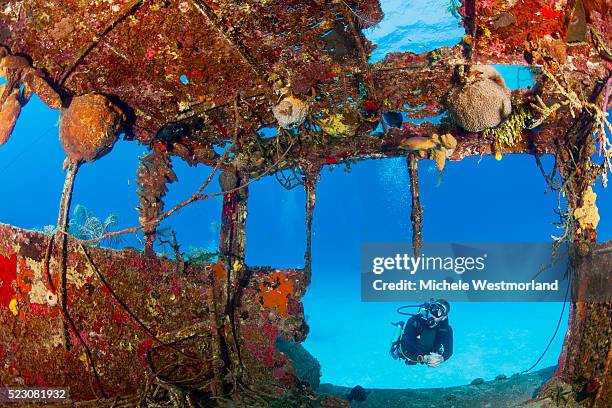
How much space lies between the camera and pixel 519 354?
25.0 meters

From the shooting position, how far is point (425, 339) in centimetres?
870

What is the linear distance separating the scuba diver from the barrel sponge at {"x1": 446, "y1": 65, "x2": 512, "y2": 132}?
5437 mm

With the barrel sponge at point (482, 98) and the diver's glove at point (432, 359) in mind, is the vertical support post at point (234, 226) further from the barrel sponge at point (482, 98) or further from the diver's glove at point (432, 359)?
the diver's glove at point (432, 359)

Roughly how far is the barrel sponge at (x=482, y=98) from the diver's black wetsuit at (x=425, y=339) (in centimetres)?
567

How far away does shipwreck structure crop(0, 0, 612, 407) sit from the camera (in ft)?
11.9

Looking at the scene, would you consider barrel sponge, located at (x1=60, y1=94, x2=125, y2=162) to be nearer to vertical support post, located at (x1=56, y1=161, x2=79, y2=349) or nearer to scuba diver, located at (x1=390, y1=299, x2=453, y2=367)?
vertical support post, located at (x1=56, y1=161, x2=79, y2=349)

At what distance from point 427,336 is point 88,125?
793 centimetres

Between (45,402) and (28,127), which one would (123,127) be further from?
(28,127)

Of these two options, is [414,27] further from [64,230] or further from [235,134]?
[64,230]

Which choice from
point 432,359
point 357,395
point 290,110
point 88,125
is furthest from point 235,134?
point 432,359

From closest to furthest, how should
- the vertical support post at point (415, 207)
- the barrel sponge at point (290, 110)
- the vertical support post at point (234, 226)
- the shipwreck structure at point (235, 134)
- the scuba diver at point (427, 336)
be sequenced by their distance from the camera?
the shipwreck structure at point (235, 134)
the barrel sponge at point (290, 110)
the vertical support post at point (415, 207)
the vertical support post at point (234, 226)
the scuba diver at point (427, 336)

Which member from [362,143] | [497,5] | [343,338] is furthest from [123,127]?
[343,338]

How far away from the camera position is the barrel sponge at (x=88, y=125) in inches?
165

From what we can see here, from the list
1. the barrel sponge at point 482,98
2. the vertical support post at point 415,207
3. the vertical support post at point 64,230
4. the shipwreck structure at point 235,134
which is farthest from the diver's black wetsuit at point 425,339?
the vertical support post at point 64,230
